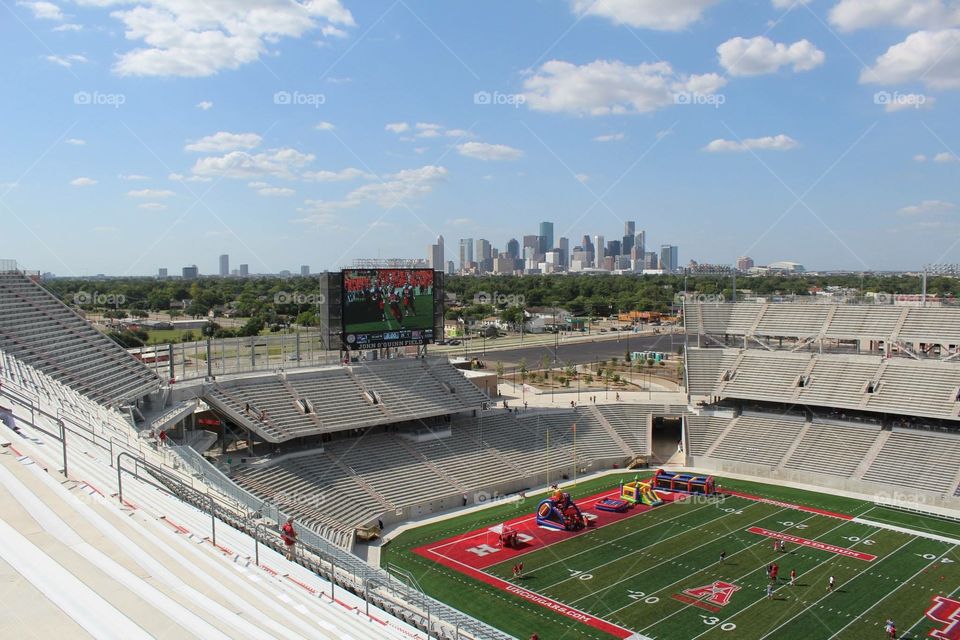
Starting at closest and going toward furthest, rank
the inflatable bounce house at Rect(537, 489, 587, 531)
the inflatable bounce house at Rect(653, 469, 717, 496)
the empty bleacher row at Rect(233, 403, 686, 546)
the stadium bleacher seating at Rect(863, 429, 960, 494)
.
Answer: the empty bleacher row at Rect(233, 403, 686, 546) < the inflatable bounce house at Rect(537, 489, 587, 531) < the stadium bleacher seating at Rect(863, 429, 960, 494) < the inflatable bounce house at Rect(653, 469, 717, 496)

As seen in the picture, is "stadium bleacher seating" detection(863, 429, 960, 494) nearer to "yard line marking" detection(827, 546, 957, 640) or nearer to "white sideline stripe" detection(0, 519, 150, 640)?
"yard line marking" detection(827, 546, 957, 640)

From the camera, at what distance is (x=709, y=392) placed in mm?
46344

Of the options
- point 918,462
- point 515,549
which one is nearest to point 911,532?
point 918,462

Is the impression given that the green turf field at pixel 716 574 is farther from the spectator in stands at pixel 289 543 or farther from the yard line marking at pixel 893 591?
the spectator in stands at pixel 289 543

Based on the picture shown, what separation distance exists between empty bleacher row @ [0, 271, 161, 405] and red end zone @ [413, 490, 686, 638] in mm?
15595

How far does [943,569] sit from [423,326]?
92.2ft

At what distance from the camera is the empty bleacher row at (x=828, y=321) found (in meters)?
42.5

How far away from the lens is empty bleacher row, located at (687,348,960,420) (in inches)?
1547

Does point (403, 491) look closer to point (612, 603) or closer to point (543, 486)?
point (543, 486)

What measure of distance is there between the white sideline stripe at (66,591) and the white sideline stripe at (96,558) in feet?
1.96

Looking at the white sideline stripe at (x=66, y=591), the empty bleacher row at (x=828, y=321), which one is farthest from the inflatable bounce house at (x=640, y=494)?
the white sideline stripe at (x=66, y=591)

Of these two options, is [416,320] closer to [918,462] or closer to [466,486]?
[466,486]

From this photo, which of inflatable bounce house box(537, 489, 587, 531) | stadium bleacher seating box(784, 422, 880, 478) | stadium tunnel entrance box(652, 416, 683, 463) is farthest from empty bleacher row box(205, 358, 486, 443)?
stadium bleacher seating box(784, 422, 880, 478)

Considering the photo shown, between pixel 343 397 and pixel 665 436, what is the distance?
2183cm
